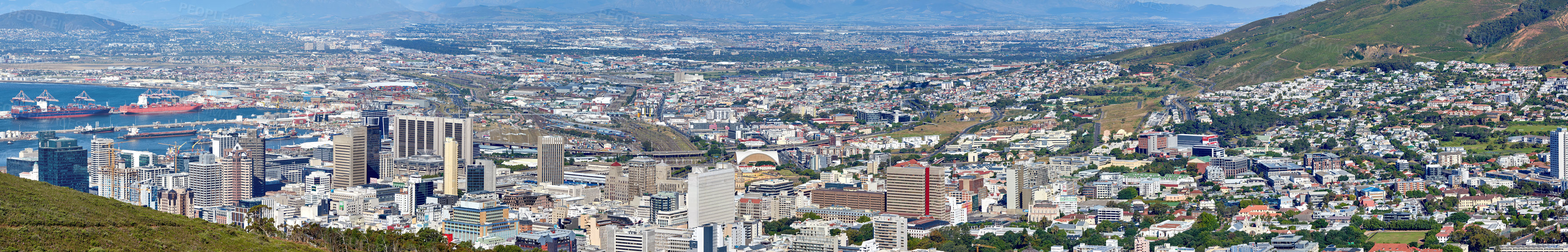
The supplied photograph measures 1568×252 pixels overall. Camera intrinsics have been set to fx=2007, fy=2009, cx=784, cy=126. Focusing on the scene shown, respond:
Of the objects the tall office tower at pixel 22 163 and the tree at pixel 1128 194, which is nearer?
the tree at pixel 1128 194

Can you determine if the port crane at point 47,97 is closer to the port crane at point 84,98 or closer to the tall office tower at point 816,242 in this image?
the port crane at point 84,98

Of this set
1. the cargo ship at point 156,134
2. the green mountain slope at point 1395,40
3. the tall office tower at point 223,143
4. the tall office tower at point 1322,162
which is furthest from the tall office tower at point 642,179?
the green mountain slope at point 1395,40

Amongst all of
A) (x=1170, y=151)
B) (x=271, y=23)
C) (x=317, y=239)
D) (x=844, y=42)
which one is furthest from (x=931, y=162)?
(x=271, y=23)

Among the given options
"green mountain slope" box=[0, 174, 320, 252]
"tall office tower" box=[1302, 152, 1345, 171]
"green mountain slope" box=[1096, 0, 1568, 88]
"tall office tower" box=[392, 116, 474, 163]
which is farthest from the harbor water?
"green mountain slope" box=[1096, 0, 1568, 88]

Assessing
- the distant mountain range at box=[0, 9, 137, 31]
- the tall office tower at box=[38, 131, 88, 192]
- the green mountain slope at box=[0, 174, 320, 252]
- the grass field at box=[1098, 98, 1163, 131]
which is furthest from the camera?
the distant mountain range at box=[0, 9, 137, 31]

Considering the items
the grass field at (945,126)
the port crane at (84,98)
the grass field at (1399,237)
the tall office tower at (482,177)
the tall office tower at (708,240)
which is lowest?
the grass field at (1399,237)

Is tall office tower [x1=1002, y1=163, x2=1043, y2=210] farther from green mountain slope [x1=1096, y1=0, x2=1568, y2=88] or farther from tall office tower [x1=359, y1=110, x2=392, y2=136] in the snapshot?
green mountain slope [x1=1096, y1=0, x2=1568, y2=88]
